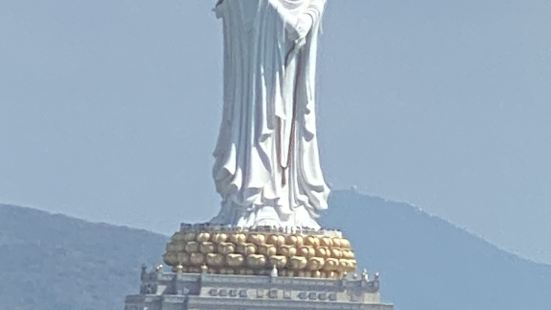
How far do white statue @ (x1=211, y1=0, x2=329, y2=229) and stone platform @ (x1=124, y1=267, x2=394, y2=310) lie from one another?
4.07ft

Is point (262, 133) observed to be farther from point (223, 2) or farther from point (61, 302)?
point (61, 302)

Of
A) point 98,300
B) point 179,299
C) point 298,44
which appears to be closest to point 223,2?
point 298,44

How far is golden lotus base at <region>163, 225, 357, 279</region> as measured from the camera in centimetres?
4494

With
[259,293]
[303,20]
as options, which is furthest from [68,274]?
[259,293]

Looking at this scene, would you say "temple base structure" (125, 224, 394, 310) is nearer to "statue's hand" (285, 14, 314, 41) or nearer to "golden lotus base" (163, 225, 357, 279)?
"golden lotus base" (163, 225, 357, 279)

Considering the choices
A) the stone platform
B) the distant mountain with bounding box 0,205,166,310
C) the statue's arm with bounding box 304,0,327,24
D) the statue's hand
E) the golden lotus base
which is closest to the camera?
the stone platform

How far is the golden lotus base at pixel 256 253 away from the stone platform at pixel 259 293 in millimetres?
342

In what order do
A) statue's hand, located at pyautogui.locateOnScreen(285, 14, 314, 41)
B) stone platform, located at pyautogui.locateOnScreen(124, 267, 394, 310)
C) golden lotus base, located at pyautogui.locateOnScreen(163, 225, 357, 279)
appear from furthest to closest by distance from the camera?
statue's hand, located at pyautogui.locateOnScreen(285, 14, 314, 41)
golden lotus base, located at pyautogui.locateOnScreen(163, 225, 357, 279)
stone platform, located at pyautogui.locateOnScreen(124, 267, 394, 310)

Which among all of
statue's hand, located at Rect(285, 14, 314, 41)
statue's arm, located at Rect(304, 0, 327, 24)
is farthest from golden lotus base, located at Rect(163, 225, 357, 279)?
statue's arm, located at Rect(304, 0, 327, 24)

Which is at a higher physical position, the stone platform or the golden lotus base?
the golden lotus base

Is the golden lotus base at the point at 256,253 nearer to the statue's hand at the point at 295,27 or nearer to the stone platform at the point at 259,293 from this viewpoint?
the stone platform at the point at 259,293

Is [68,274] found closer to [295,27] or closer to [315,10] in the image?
[315,10]

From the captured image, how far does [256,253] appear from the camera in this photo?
4500cm

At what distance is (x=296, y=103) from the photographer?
46156 mm
